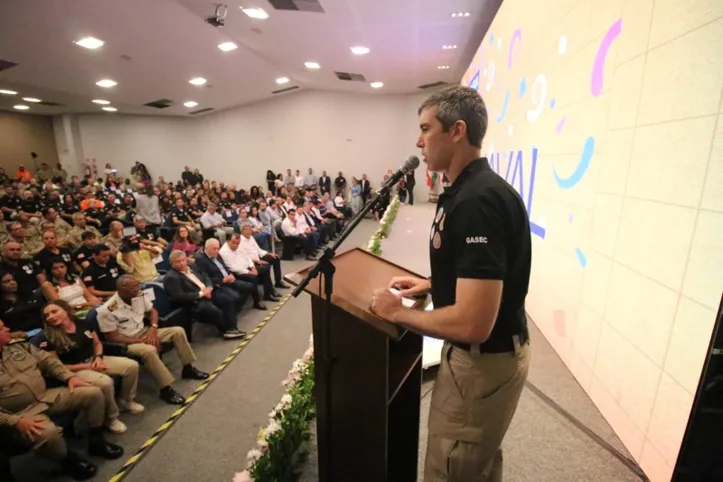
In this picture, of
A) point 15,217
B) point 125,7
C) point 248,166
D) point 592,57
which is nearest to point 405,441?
point 592,57

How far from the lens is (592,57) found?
2631 mm

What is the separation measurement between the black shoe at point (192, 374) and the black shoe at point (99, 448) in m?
0.87

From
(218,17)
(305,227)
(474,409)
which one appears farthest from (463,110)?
(218,17)

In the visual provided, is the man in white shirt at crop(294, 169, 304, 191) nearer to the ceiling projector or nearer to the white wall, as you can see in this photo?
the white wall

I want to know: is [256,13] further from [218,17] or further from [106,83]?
[106,83]

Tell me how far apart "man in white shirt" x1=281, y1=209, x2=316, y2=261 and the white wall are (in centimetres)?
825

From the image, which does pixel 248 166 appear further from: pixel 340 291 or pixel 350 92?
pixel 340 291

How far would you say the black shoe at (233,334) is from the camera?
4023mm

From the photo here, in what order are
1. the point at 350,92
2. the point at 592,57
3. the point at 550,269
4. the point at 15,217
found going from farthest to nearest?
the point at 350,92 < the point at 15,217 < the point at 550,269 < the point at 592,57

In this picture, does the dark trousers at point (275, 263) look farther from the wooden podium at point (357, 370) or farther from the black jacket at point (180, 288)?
the wooden podium at point (357, 370)

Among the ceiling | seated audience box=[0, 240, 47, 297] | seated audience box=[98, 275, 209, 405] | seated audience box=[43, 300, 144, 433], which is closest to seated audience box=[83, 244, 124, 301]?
seated audience box=[0, 240, 47, 297]

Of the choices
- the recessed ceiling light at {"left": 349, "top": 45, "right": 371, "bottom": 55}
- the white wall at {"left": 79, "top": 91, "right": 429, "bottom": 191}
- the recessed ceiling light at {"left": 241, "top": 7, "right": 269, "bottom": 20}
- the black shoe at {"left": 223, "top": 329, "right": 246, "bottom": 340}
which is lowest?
the black shoe at {"left": 223, "top": 329, "right": 246, "bottom": 340}

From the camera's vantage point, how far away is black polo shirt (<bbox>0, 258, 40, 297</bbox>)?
3578 mm

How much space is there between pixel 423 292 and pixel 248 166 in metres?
16.0
